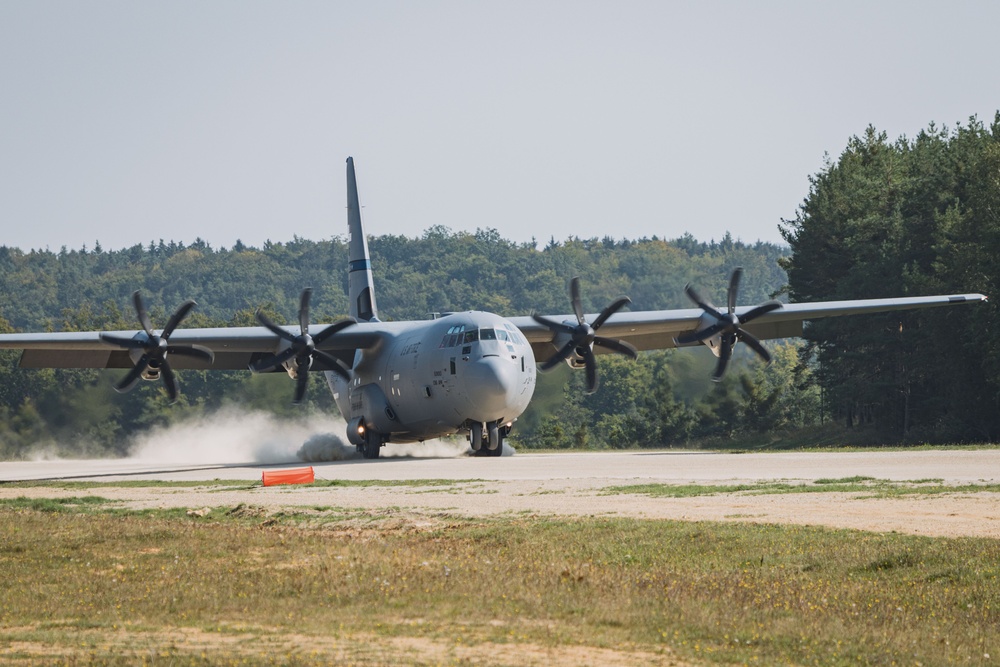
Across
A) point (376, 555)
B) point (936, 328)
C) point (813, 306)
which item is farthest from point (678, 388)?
point (376, 555)

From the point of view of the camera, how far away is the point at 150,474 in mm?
35719

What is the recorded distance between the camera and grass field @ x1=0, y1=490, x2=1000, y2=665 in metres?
10.6

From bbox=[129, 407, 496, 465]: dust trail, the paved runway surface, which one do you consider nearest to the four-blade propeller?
the paved runway surface

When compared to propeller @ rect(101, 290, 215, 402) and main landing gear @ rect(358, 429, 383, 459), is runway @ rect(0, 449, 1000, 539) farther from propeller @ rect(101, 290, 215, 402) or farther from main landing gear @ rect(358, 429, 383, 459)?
main landing gear @ rect(358, 429, 383, 459)

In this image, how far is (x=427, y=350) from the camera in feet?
125

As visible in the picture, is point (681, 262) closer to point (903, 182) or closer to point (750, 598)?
point (903, 182)

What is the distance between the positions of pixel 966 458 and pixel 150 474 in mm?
22730

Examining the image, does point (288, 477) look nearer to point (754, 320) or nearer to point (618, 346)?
point (618, 346)

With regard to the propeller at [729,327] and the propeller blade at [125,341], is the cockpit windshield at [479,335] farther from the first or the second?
the propeller blade at [125,341]

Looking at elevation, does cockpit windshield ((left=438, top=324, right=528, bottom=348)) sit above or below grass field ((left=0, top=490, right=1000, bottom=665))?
above

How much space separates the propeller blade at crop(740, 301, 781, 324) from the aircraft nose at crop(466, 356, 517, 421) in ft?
29.4

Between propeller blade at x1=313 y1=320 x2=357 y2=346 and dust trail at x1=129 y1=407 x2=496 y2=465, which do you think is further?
dust trail at x1=129 y1=407 x2=496 y2=465

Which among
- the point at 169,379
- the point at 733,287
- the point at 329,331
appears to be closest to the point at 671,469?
the point at 733,287

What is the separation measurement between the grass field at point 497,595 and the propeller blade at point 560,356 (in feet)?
63.7
